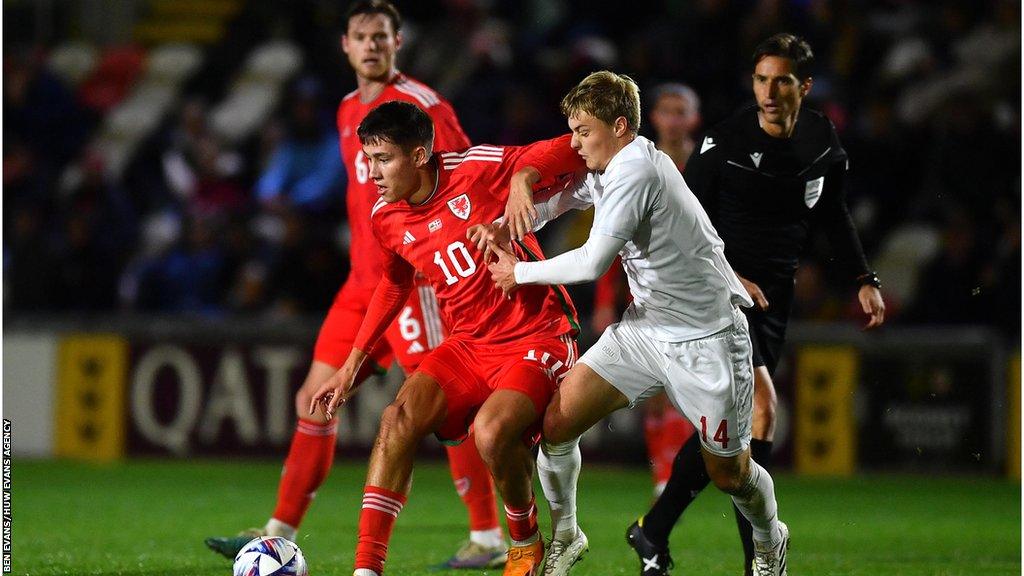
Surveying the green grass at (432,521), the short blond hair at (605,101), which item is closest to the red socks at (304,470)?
the green grass at (432,521)

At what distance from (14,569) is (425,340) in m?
1.86

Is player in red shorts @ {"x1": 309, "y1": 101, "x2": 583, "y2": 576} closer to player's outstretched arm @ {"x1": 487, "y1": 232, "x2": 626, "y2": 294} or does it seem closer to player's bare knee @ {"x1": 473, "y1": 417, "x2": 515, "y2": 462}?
player's bare knee @ {"x1": 473, "y1": 417, "x2": 515, "y2": 462}

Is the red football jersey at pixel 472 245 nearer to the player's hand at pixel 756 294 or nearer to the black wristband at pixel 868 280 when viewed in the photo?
the player's hand at pixel 756 294

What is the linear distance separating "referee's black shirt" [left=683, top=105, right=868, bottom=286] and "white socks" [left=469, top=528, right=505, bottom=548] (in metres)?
1.55

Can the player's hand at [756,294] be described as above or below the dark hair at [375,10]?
below

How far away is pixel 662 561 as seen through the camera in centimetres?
559

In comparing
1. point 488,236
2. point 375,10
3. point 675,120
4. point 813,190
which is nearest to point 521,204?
point 488,236

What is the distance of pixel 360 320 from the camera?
21.1ft

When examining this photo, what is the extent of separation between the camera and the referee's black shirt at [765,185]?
223 inches

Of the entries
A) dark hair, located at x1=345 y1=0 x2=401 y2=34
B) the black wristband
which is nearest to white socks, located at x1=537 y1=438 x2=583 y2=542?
the black wristband

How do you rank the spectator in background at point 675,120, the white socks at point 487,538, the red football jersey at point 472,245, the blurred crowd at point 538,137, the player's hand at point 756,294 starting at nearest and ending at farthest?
the red football jersey at point 472,245 < the player's hand at point 756,294 < the white socks at point 487,538 < the spectator in background at point 675,120 < the blurred crowd at point 538,137

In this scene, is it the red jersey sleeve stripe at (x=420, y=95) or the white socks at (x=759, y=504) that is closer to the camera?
the white socks at (x=759, y=504)

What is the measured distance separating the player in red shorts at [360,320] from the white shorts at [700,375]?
54.9 inches

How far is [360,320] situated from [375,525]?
1.71m
